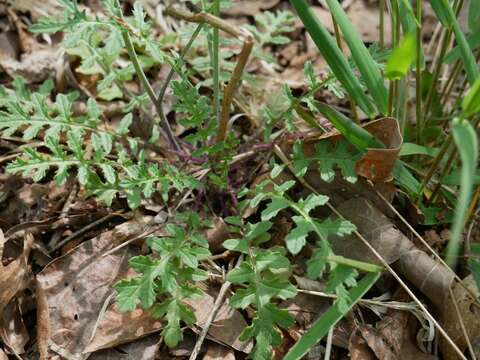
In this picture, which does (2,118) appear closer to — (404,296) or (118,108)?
(118,108)

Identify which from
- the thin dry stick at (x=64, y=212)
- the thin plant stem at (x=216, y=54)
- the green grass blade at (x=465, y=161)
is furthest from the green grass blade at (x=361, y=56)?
the thin dry stick at (x=64, y=212)

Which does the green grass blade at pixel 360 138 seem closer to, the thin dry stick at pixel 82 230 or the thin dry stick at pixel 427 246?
the thin dry stick at pixel 427 246

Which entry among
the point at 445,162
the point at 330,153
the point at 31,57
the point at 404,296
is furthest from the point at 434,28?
the point at 31,57

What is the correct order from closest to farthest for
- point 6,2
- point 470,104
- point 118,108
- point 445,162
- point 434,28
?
point 470,104 → point 445,162 → point 118,108 → point 6,2 → point 434,28

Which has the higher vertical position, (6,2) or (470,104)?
(470,104)

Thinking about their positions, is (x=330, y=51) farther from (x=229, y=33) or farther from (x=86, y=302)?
(x=86, y=302)

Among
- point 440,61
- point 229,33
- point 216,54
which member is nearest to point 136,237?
point 216,54
